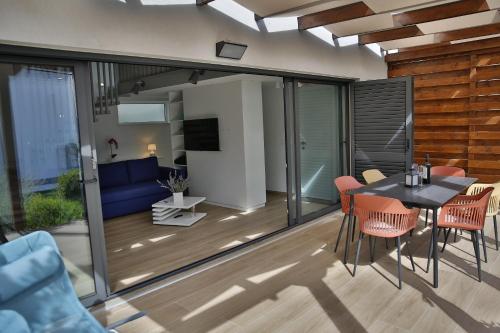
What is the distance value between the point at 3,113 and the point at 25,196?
61cm

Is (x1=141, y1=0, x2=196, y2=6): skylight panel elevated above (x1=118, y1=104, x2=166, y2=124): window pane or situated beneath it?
elevated above

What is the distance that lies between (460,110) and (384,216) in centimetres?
353

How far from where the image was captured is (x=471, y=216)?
11.1 feet

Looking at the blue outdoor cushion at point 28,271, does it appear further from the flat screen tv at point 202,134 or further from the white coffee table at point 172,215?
the flat screen tv at point 202,134

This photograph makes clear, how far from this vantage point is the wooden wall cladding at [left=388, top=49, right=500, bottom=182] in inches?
218

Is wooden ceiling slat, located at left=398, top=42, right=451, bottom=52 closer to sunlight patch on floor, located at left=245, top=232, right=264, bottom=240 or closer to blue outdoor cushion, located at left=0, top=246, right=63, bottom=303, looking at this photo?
sunlight patch on floor, located at left=245, top=232, right=264, bottom=240

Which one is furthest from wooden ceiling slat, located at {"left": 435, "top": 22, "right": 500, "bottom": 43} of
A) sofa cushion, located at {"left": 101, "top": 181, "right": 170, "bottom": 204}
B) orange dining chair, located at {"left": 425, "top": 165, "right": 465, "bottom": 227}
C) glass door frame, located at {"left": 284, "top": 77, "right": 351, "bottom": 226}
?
sofa cushion, located at {"left": 101, "top": 181, "right": 170, "bottom": 204}

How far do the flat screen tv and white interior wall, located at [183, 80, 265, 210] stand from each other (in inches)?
3.9

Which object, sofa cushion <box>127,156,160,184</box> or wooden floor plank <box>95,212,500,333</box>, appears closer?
wooden floor plank <box>95,212,500,333</box>

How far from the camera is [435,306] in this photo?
2.84 m

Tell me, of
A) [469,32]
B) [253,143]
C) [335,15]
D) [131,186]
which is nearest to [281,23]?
[335,15]

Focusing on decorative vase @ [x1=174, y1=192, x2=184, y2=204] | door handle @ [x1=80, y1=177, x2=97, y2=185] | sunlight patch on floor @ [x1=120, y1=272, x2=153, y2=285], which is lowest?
sunlight patch on floor @ [x1=120, y1=272, x2=153, y2=285]

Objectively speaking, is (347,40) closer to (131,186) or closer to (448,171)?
(448,171)

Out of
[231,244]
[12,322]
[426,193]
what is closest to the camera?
[12,322]
